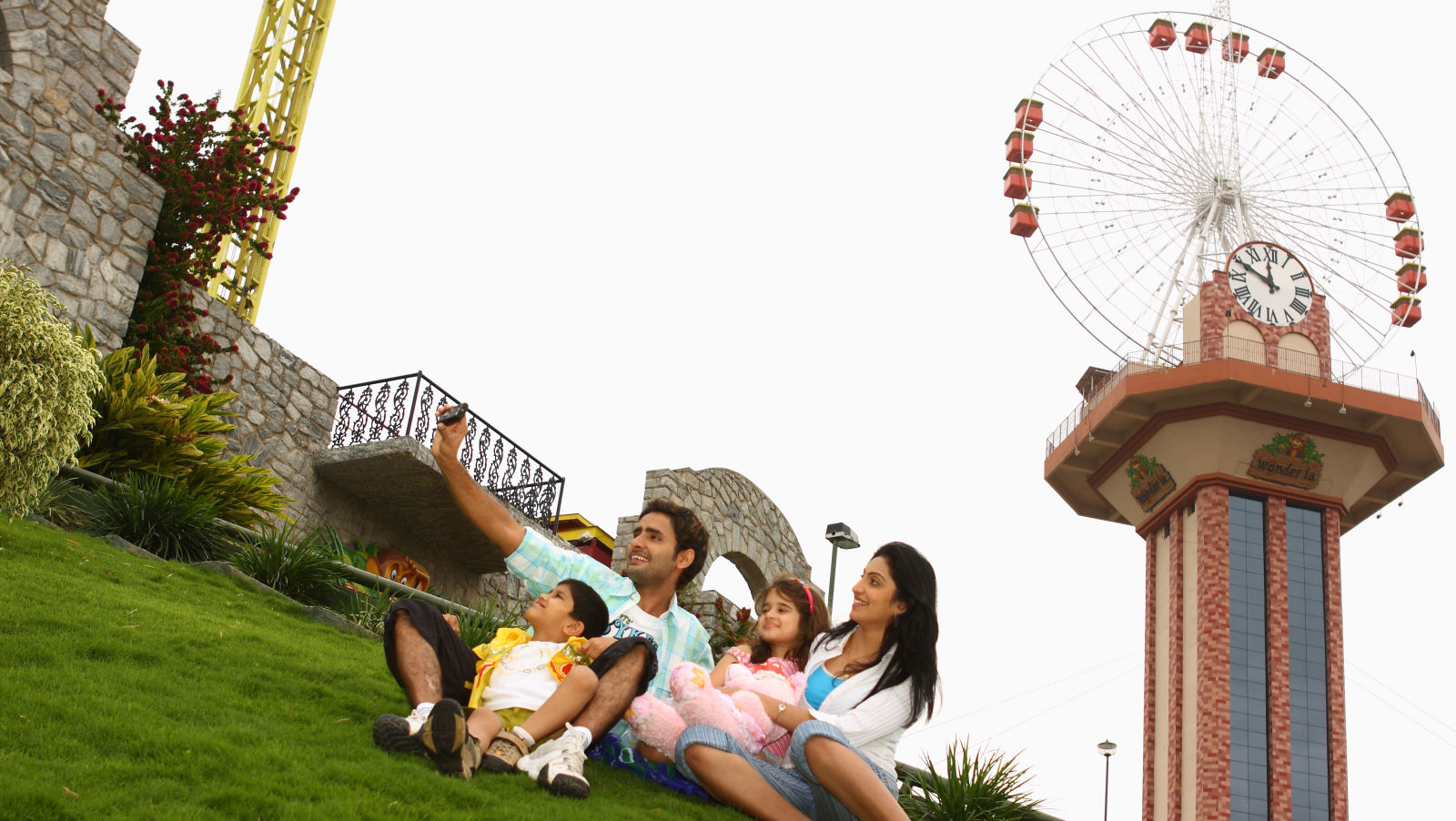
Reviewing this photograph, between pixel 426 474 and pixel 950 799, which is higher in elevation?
pixel 426 474

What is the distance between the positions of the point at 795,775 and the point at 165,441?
19.8 feet

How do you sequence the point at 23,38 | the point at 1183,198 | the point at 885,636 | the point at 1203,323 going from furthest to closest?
the point at 1183,198
the point at 1203,323
the point at 23,38
the point at 885,636

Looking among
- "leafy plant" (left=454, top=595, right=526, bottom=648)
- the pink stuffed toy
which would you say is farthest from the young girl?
"leafy plant" (left=454, top=595, right=526, bottom=648)

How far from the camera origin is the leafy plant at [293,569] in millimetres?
8719

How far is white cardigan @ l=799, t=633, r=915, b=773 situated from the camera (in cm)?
537

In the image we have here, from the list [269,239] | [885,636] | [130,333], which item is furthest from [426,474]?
[885,636]

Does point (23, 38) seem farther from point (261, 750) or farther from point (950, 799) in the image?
point (950, 799)

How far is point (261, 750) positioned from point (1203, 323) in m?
29.7

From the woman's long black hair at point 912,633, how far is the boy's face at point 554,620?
115 centimetres

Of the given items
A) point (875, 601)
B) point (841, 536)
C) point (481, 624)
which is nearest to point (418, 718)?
point (875, 601)

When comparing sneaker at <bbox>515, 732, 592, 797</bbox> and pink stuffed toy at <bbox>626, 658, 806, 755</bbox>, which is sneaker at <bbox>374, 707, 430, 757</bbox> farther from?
pink stuffed toy at <bbox>626, 658, 806, 755</bbox>

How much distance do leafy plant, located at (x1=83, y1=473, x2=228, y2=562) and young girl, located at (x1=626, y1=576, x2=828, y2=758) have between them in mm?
4204

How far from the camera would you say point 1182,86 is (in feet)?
114

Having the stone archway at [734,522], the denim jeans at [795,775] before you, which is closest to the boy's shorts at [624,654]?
the denim jeans at [795,775]
